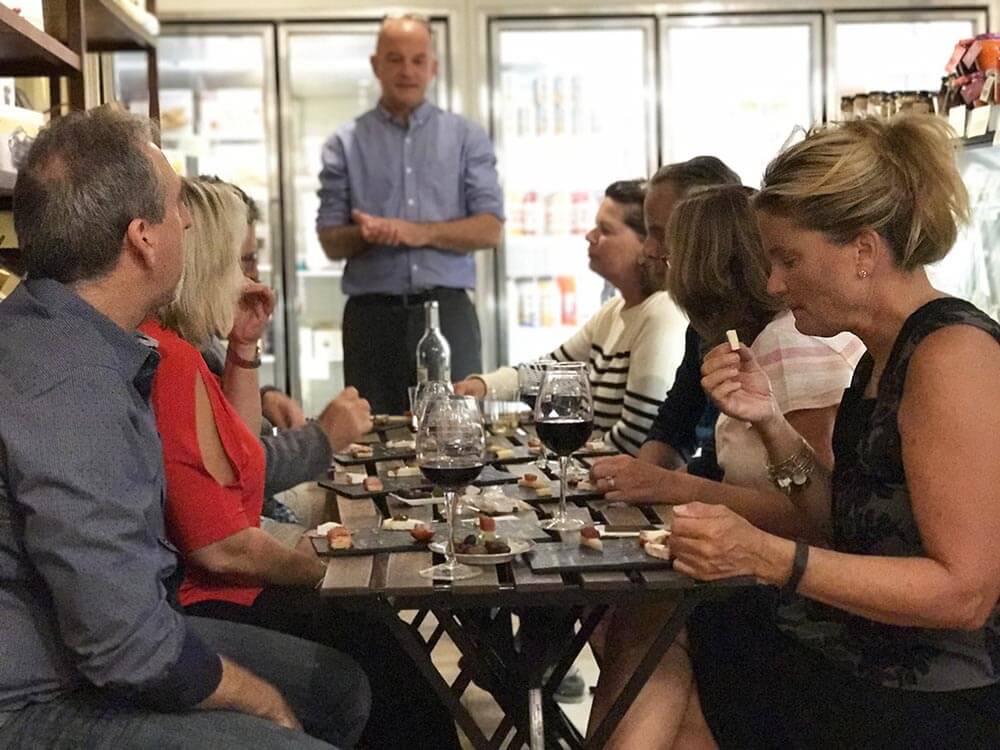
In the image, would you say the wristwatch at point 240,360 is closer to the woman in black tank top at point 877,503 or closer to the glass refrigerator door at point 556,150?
the woman in black tank top at point 877,503

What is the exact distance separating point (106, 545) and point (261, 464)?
27.3 inches

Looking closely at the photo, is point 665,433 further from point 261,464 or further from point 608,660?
point 261,464

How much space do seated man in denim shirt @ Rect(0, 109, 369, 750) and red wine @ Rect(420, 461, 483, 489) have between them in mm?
354

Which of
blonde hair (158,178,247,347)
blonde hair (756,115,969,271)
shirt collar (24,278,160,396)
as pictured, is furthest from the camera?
blonde hair (158,178,247,347)

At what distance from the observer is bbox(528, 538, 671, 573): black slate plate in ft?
5.25

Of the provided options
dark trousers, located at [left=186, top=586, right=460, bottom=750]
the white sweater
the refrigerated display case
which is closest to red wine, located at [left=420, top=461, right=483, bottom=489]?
dark trousers, located at [left=186, top=586, right=460, bottom=750]

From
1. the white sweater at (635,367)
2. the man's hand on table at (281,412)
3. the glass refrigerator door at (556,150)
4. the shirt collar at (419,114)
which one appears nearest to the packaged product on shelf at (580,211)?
the glass refrigerator door at (556,150)

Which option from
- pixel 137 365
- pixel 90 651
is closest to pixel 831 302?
pixel 137 365

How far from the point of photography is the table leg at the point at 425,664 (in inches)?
61.8

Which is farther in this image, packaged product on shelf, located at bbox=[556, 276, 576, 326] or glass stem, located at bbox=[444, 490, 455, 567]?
packaged product on shelf, located at bbox=[556, 276, 576, 326]

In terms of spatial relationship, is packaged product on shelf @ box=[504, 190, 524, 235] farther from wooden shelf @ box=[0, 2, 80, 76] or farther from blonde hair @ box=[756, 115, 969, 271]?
blonde hair @ box=[756, 115, 969, 271]

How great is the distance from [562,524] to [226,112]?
397cm

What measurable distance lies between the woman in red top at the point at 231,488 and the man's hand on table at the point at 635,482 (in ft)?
1.59

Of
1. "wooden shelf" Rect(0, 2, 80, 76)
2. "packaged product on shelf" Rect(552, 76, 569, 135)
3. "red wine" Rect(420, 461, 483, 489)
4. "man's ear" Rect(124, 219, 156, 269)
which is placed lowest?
"red wine" Rect(420, 461, 483, 489)
